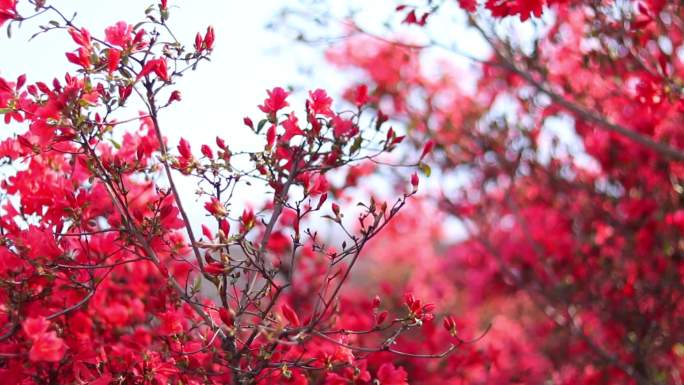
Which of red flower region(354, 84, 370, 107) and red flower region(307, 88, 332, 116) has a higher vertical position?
red flower region(354, 84, 370, 107)

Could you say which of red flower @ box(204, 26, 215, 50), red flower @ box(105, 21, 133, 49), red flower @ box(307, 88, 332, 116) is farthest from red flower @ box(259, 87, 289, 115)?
red flower @ box(105, 21, 133, 49)

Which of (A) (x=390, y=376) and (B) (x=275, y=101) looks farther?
(A) (x=390, y=376)

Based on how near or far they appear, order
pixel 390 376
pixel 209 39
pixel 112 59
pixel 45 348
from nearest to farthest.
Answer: pixel 45 348 → pixel 112 59 → pixel 209 39 → pixel 390 376

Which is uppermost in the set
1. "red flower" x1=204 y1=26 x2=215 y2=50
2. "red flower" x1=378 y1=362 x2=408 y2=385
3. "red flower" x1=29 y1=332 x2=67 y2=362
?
"red flower" x1=204 y1=26 x2=215 y2=50

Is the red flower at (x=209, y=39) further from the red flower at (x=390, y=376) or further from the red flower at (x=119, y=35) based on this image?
the red flower at (x=390, y=376)

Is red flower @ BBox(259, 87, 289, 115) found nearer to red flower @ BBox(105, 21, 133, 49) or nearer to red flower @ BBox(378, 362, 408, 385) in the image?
red flower @ BBox(105, 21, 133, 49)

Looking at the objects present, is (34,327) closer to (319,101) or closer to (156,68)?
(156,68)

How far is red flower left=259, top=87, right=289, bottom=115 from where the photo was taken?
86.8 inches

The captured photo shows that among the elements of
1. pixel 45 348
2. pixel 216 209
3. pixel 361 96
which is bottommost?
pixel 45 348

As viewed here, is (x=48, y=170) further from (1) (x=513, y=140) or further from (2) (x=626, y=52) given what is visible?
(1) (x=513, y=140)

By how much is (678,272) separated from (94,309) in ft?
12.2

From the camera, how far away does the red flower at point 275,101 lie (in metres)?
2.21

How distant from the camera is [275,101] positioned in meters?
2.21

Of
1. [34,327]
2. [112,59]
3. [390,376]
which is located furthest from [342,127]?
[34,327]
